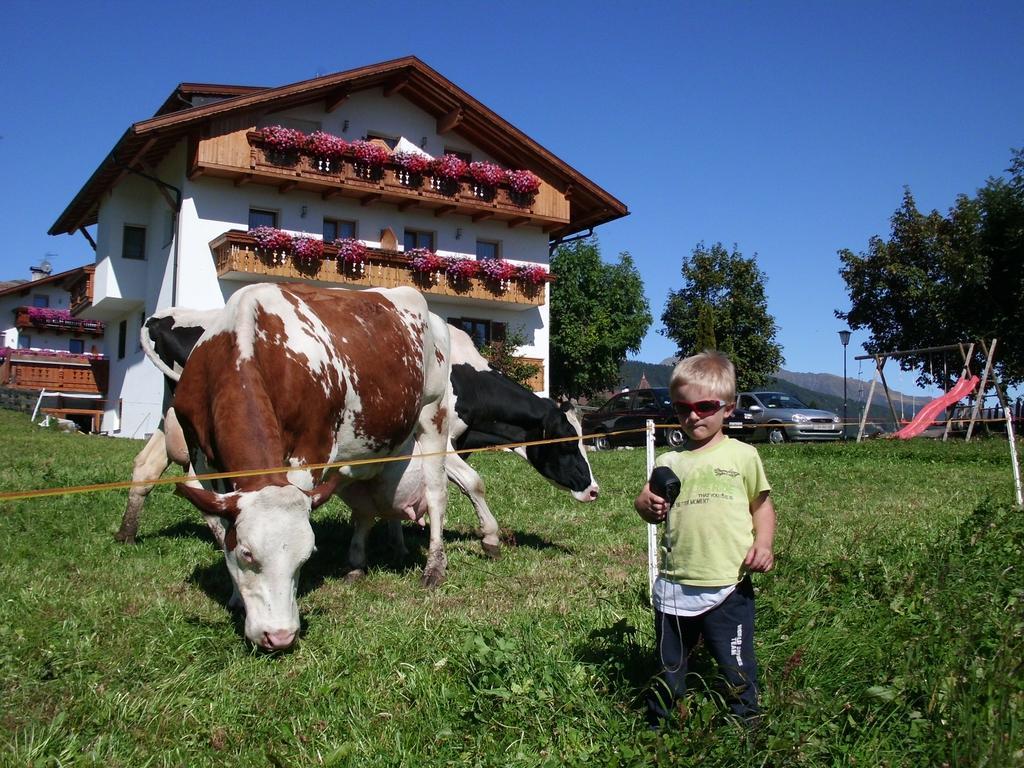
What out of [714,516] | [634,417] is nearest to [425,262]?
[634,417]

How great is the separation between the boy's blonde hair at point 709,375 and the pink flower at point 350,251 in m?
24.6

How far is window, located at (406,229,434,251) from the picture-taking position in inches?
1214

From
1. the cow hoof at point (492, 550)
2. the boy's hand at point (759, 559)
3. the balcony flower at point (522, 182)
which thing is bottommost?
the cow hoof at point (492, 550)

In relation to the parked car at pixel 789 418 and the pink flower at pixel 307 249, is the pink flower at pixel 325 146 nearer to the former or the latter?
the pink flower at pixel 307 249

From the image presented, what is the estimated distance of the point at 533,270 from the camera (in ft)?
102

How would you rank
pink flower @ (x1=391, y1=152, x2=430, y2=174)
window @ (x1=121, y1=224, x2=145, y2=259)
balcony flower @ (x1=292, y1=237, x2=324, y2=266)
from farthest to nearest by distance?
1. window @ (x1=121, y1=224, x2=145, y2=259)
2. pink flower @ (x1=391, y1=152, x2=430, y2=174)
3. balcony flower @ (x1=292, y1=237, x2=324, y2=266)

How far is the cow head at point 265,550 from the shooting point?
457 centimetres

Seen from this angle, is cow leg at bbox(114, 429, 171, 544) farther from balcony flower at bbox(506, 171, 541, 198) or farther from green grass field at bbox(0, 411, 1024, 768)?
balcony flower at bbox(506, 171, 541, 198)

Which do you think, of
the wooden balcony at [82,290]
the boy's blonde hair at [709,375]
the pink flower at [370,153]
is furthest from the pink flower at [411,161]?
the boy's blonde hair at [709,375]

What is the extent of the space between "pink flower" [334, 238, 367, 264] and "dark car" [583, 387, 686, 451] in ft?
28.6

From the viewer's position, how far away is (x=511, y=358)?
3020cm

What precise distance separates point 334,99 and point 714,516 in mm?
27266

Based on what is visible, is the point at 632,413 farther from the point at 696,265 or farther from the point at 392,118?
the point at 696,265

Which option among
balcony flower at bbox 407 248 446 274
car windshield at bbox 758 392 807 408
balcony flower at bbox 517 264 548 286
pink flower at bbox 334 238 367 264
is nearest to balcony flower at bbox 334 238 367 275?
pink flower at bbox 334 238 367 264
